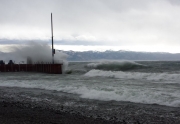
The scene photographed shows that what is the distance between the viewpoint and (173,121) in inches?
317

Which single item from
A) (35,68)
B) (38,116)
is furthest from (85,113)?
(35,68)

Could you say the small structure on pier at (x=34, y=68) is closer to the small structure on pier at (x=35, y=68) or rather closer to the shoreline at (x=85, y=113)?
the small structure on pier at (x=35, y=68)

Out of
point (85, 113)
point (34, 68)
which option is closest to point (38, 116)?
point (85, 113)

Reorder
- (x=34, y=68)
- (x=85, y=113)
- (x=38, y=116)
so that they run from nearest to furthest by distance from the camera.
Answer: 1. (x=38, y=116)
2. (x=85, y=113)
3. (x=34, y=68)

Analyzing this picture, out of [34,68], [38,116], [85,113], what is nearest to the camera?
[38,116]

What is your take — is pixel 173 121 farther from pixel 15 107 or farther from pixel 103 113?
pixel 15 107

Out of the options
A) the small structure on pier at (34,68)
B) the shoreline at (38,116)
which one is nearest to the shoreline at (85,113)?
the shoreline at (38,116)

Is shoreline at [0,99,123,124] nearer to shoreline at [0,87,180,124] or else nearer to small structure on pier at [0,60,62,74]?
shoreline at [0,87,180,124]

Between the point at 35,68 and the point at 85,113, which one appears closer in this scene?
the point at 85,113

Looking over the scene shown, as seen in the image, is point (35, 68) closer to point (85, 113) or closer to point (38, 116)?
point (85, 113)

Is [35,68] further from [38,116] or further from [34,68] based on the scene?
[38,116]

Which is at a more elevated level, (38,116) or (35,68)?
(35,68)

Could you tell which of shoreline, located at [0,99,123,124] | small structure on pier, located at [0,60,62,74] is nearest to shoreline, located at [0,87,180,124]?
shoreline, located at [0,99,123,124]

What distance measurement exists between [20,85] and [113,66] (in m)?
35.1
